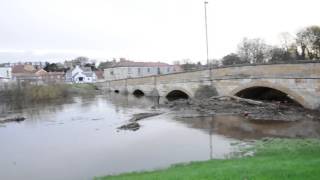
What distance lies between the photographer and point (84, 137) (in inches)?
853

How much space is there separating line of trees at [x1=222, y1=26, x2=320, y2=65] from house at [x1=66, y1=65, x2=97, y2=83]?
36.7 meters

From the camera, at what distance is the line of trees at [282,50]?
55.2 m

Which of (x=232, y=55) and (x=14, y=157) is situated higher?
(x=232, y=55)

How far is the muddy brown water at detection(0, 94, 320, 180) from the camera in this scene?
1488cm

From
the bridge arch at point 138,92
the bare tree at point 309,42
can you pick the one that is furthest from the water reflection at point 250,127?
the bare tree at point 309,42

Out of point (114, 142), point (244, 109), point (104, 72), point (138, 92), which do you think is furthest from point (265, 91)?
point (104, 72)

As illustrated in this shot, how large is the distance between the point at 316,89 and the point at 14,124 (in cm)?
1987

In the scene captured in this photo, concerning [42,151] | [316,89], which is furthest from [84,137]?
[316,89]

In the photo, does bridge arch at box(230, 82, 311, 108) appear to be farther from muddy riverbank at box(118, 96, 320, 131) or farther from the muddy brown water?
the muddy brown water

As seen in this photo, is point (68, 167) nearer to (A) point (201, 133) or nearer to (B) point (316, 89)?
(A) point (201, 133)

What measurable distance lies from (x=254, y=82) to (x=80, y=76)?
70827 mm

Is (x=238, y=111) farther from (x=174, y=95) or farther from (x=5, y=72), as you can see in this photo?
(x=5, y=72)

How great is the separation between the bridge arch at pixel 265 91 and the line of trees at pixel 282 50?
11.9 meters

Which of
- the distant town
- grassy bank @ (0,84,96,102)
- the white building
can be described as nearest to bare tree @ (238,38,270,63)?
the distant town
